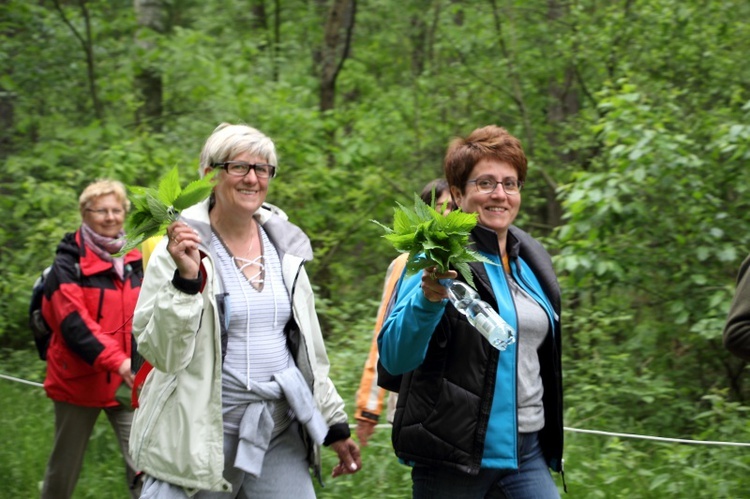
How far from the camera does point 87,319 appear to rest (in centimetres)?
516

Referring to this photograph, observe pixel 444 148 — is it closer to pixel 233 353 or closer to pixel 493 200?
pixel 493 200

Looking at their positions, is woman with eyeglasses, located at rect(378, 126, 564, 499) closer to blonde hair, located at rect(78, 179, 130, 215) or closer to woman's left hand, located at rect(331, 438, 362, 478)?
woman's left hand, located at rect(331, 438, 362, 478)

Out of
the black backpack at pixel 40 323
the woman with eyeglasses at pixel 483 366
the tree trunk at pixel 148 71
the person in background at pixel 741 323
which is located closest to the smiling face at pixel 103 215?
the black backpack at pixel 40 323

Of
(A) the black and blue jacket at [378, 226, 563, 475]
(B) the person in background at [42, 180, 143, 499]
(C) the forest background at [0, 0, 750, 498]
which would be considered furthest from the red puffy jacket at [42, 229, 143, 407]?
(A) the black and blue jacket at [378, 226, 563, 475]

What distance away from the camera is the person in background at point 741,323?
3.25 meters

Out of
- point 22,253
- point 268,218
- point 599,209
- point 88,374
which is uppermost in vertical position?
point 268,218

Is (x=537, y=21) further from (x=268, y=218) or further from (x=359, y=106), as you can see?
(x=268, y=218)

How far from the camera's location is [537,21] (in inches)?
477

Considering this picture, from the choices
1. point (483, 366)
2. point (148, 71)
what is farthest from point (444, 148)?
point (483, 366)

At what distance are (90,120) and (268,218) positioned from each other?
10.3 m

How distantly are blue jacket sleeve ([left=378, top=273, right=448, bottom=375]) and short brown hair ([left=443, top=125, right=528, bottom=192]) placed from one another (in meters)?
0.47

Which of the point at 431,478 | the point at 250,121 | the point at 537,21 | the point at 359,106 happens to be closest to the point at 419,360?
the point at 431,478

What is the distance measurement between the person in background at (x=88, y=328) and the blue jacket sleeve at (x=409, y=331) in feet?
7.57

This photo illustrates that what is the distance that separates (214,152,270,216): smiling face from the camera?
3553 mm
